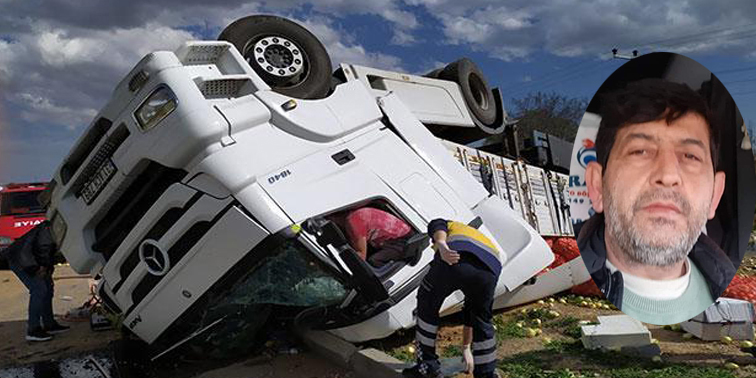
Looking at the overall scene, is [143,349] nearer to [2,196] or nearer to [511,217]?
[511,217]

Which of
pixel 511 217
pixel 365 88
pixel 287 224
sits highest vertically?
pixel 365 88

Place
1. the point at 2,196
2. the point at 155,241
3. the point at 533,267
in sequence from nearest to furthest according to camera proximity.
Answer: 1. the point at 155,241
2. the point at 533,267
3. the point at 2,196

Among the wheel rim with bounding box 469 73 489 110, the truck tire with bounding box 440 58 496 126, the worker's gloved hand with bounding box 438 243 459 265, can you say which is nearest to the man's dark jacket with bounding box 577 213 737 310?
the worker's gloved hand with bounding box 438 243 459 265

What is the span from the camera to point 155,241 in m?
4.52

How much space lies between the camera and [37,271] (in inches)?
270

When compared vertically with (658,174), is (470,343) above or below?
below

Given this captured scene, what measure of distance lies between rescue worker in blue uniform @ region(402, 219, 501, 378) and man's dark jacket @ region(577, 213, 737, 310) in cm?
119

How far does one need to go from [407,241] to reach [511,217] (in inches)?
45.8

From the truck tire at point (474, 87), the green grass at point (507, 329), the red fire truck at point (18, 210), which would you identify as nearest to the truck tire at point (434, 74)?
the truck tire at point (474, 87)

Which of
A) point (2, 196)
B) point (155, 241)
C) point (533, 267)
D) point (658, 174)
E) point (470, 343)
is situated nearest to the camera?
point (658, 174)

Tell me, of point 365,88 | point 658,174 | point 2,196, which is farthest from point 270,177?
point 2,196

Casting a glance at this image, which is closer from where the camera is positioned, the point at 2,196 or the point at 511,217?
the point at 511,217

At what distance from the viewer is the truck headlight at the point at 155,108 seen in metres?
4.32

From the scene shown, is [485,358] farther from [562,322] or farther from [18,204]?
[18,204]
